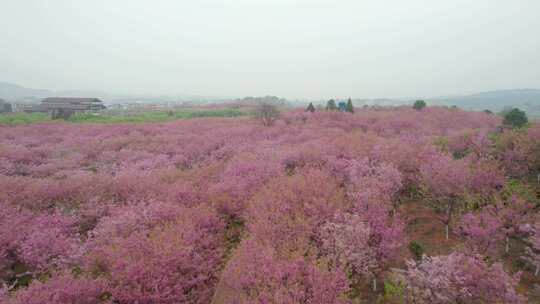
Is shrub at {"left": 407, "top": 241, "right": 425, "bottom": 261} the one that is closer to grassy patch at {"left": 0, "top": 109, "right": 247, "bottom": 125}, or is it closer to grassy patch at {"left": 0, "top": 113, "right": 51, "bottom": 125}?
grassy patch at {"left": 0, "top": 109, "right": 247, "bottom": 125}

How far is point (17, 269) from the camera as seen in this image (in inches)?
350

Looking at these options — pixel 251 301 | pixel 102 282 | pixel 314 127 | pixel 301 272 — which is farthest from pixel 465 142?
pixel 102 282

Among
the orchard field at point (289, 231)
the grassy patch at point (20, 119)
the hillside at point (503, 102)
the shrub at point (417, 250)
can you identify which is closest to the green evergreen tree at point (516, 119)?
the orchard field at point (289, 231)

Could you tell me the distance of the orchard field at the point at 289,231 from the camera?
5875 millimetres

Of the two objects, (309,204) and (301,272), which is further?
(309,204)

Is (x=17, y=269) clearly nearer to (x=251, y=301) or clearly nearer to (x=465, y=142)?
(x=251, y=301)

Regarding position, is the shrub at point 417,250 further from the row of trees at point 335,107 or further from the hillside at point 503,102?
the hillside at point 503,102

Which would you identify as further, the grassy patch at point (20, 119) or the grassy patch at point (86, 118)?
the grassy patch at point (86, 118)

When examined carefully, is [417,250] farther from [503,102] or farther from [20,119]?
[503,102]

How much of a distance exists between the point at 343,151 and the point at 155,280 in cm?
1209

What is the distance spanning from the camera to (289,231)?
7.55 metres

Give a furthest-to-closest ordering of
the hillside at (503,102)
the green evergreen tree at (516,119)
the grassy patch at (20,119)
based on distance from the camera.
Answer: the hillside at (503,102)
the grassy patch at (20,119)
the green evergreen tree at (516,119)

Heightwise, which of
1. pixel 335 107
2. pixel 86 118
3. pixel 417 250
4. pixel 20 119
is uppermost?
pixel 335 107

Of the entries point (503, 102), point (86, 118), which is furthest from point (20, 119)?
point (503, 102)
